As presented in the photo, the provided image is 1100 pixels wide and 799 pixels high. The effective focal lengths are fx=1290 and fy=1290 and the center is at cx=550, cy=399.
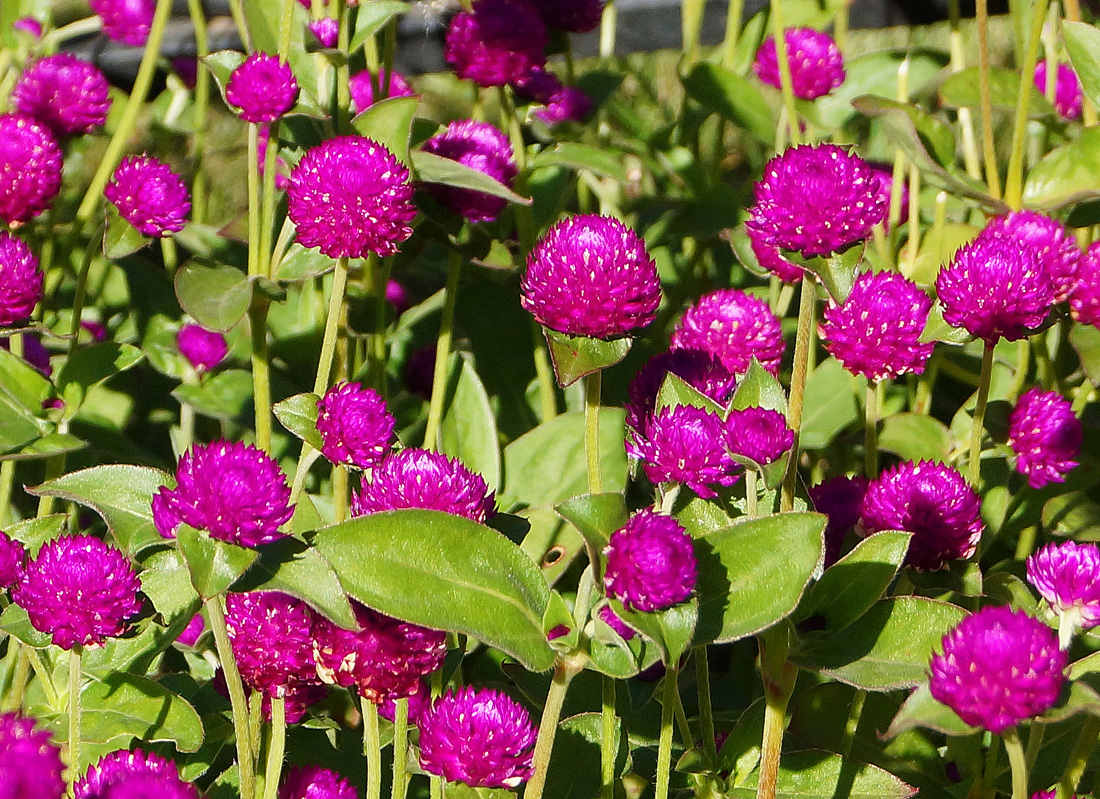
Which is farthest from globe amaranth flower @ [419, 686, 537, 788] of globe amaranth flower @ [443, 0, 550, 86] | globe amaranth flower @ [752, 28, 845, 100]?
globe amaranth flower @ [752, 28, 845, 100]

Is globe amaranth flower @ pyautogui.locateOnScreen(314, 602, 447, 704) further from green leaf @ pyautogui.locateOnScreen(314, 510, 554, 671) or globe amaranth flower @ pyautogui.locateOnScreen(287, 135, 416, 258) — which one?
globe amaranth flower @ pyautogui.locateOnScreen(287, 135, 416, 258)

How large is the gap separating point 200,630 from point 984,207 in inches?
41.2

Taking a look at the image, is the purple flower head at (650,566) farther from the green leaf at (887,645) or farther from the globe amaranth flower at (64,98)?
the globe amaranth flower at (64,98)

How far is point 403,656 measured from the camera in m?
0.90

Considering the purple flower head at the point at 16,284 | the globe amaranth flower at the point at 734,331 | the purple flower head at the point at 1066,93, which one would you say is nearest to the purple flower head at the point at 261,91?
the purple flower head at the point at 16,284

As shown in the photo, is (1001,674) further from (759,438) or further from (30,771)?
(30,771)

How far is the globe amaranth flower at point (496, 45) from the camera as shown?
1589 millimetres

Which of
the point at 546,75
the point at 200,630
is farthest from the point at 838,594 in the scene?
the point at 546,75

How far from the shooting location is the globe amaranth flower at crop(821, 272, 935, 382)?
1.16 meters

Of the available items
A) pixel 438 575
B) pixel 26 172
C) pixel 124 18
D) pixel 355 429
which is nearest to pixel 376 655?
pixel 438 575

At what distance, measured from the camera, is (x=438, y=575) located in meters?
0.90

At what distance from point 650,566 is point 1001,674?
221mm

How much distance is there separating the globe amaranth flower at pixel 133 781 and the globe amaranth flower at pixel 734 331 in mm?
638

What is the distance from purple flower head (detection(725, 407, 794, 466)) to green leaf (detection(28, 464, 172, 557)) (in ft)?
1.46
